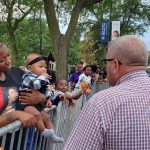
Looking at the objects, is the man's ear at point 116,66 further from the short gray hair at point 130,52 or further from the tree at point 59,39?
the tree at point 59,39

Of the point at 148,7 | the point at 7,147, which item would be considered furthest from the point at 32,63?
the point at 148,7

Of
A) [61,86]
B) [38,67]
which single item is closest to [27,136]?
[38,67]

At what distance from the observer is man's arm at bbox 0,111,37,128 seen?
11.7 feet

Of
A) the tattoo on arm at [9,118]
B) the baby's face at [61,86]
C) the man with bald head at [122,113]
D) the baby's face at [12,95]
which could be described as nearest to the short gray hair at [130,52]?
the man with bald head at [122,113]

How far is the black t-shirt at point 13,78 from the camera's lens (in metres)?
4.49

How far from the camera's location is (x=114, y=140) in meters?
2.61

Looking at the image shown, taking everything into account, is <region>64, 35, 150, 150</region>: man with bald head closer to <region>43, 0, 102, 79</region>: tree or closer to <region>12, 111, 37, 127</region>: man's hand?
<region>12, 111, 37, 127</region>: man's hand

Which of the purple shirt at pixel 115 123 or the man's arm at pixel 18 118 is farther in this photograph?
the man's arm at pixel 18 118

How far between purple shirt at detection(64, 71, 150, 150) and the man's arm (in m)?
0.94

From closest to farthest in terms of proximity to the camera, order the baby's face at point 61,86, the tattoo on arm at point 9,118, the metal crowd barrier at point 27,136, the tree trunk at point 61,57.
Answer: the metal crowd barrier at point 27,136 → the tattoo on arm at point 9,118 → the baby's face at point 61,86 → the tree trunk at point 61,57

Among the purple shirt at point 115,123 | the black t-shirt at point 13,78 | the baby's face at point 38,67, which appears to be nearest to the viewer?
the purple shirt at point 115,123

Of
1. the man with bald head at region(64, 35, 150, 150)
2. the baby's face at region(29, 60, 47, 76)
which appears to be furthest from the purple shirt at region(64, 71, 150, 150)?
the baby's face at region(29, 60, 47, 76)

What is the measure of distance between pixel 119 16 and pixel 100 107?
45831mm

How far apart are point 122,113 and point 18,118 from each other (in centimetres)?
122
